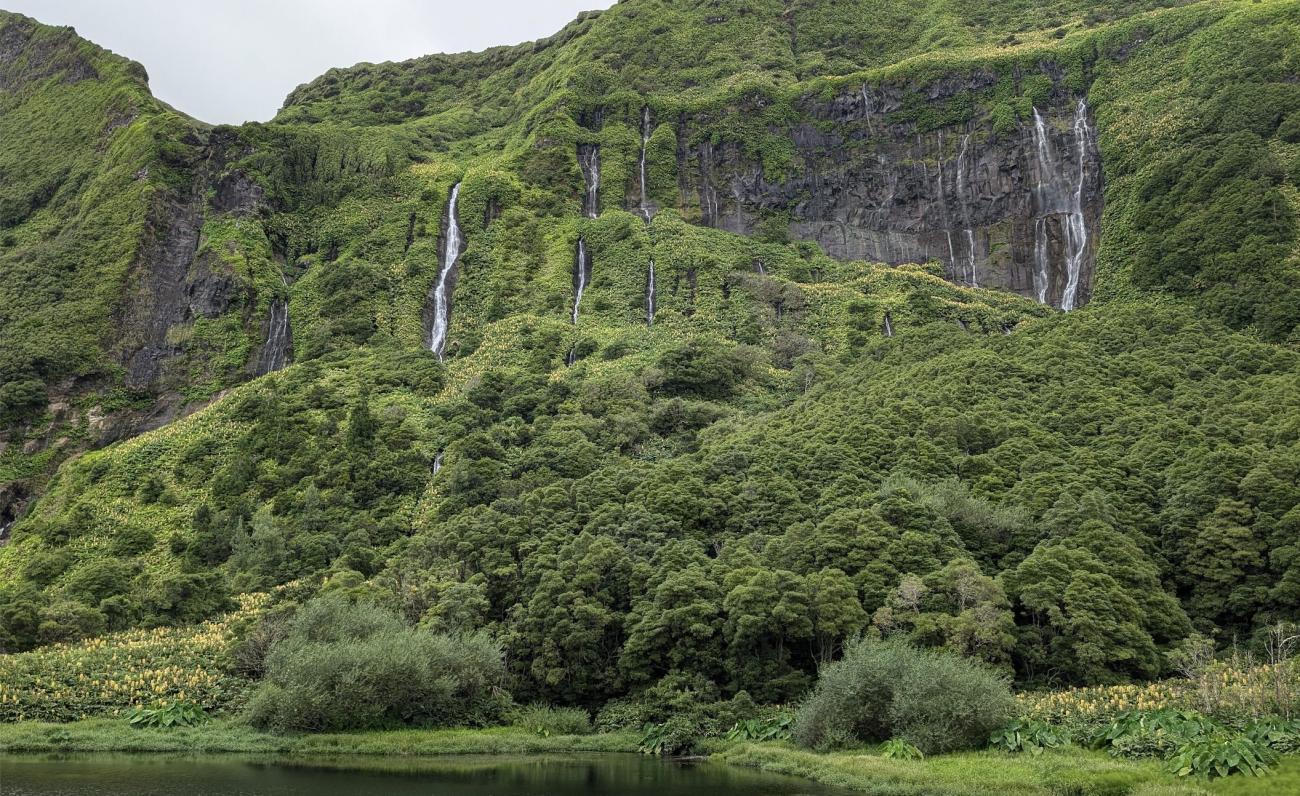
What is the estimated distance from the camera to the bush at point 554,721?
49562 mm

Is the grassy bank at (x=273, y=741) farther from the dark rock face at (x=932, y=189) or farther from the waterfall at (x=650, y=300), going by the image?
the dark rock face at (x=932, y=189)

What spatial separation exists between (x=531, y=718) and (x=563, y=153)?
86.0m

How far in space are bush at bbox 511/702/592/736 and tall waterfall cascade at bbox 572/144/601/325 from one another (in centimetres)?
6057

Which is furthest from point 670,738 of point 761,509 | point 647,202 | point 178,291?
point 178,291

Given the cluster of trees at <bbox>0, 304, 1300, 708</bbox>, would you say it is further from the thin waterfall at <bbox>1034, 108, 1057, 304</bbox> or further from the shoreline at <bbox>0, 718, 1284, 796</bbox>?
the thin waterfall at <bbox>1034, 108, 1057, 304</bbox>

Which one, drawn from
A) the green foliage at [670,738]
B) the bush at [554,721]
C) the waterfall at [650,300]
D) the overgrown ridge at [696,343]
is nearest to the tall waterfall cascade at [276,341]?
the overgrown ridge at [696,343]

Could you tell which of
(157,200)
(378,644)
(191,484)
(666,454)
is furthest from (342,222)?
(378,644)

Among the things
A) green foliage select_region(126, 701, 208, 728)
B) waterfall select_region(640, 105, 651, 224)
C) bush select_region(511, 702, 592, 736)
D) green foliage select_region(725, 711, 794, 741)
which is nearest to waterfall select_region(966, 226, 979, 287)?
waterfall select_region(640, 105, 651, 224)

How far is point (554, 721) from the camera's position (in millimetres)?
49906

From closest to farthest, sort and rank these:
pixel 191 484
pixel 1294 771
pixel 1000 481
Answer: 1. pixel 1294 771
2. pixel 1000 481
3. pixel 191 484

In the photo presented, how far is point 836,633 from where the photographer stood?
48969mm

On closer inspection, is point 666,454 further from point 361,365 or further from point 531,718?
point 361,365

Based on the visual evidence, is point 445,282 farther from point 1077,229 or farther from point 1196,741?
point 1196,741

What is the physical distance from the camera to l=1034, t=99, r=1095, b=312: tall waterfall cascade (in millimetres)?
104562
